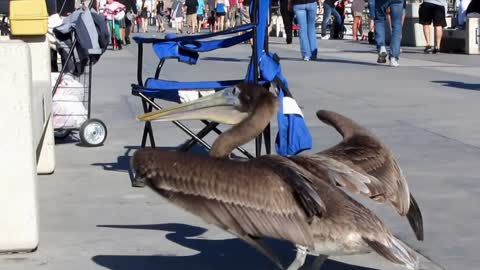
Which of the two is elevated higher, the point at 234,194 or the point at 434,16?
the point at 434,16

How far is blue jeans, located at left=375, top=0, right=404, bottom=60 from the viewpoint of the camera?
18438mm

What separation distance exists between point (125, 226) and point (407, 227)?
1.87 metres

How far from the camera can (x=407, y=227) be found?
6.66 m

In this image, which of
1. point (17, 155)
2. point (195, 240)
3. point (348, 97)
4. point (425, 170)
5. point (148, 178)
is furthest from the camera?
point (348, 97)

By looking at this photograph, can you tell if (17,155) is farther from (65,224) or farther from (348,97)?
(348,97)

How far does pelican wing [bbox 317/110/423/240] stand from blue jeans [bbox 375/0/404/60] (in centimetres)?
1299

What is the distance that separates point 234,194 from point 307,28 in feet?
53.5

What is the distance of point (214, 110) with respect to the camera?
19.9 feet

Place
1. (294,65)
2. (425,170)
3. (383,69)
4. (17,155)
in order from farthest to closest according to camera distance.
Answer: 1. (294,65)
2. (383,69)
3. (425,170)
4. (17,155)

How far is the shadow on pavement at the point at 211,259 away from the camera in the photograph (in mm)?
5836

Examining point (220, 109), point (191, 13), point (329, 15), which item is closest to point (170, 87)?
point (220, 109)

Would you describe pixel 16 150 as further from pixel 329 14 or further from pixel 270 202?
pixel 329 14

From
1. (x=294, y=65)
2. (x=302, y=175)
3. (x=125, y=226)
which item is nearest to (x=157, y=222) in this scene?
(x=125, y=226)

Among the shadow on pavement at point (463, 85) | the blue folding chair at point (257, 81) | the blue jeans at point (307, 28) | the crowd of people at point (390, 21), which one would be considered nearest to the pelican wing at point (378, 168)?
the blue folding chair at point (257, 81)
